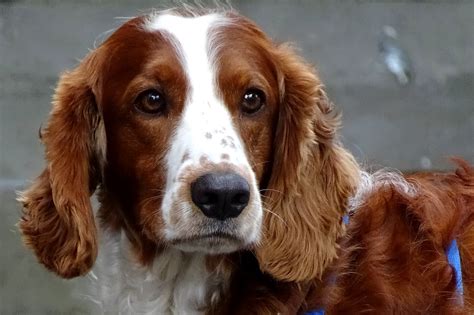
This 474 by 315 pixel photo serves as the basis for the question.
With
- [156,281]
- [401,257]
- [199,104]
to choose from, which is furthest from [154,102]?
[401,257]

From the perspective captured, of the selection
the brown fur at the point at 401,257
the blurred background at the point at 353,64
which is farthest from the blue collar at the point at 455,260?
the blurred background at the point at 353,64

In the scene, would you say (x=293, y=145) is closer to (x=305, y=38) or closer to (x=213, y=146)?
(x=213, y=146)

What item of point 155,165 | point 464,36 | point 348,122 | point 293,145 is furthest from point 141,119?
point 464,36

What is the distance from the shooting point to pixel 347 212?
184 inches

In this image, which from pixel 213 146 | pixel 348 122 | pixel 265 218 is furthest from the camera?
pixel 348 122

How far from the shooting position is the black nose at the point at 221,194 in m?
4.14

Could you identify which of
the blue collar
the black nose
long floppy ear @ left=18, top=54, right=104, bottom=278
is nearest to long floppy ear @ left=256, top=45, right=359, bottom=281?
the blue collar

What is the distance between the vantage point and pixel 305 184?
15.2 ft

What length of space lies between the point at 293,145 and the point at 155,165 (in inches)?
19.5

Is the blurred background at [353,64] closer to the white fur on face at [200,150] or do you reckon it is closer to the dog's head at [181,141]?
the dog's head at [181,141]

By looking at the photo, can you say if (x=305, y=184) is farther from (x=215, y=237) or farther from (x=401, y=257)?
(x=215, y=237)

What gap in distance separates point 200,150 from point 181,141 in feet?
0.33

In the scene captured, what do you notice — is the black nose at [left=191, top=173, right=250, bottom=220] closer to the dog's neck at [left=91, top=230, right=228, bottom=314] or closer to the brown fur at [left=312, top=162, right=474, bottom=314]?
the dog's neck at [left=91, top=230, right=228, bottom=314]

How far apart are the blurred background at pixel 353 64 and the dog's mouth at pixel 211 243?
123 inches
